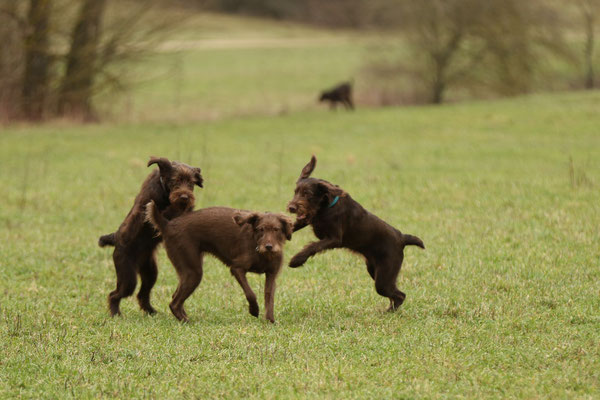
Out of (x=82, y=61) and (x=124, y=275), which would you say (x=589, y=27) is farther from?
(x=124, y=275)

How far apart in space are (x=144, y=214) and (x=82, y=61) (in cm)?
1951

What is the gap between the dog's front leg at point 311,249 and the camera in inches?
287

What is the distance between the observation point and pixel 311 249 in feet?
24.0

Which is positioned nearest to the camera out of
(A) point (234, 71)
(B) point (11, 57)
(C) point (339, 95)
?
(B) point (11, 57)

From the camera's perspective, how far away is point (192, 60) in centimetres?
5488

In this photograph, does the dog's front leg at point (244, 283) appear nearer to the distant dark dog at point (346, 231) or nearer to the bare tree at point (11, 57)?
the distant dark dog at point (346, 231)

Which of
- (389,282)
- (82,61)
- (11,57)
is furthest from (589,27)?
(389,282)

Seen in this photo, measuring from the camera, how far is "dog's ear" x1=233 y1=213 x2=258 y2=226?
701 cm

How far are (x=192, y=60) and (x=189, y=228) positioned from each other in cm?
4890

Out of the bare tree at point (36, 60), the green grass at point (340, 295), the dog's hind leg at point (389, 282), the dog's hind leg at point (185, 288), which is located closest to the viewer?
the green grass at point (340, 295)

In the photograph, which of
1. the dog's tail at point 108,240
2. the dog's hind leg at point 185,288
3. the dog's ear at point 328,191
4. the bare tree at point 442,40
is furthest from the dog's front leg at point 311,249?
the bare tree at point 442,40

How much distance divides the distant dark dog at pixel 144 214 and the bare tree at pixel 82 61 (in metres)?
18.9

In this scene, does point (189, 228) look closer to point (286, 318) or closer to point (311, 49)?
point (286, 318)

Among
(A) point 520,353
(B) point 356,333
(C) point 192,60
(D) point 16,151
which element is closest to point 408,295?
(B) point 356,333
